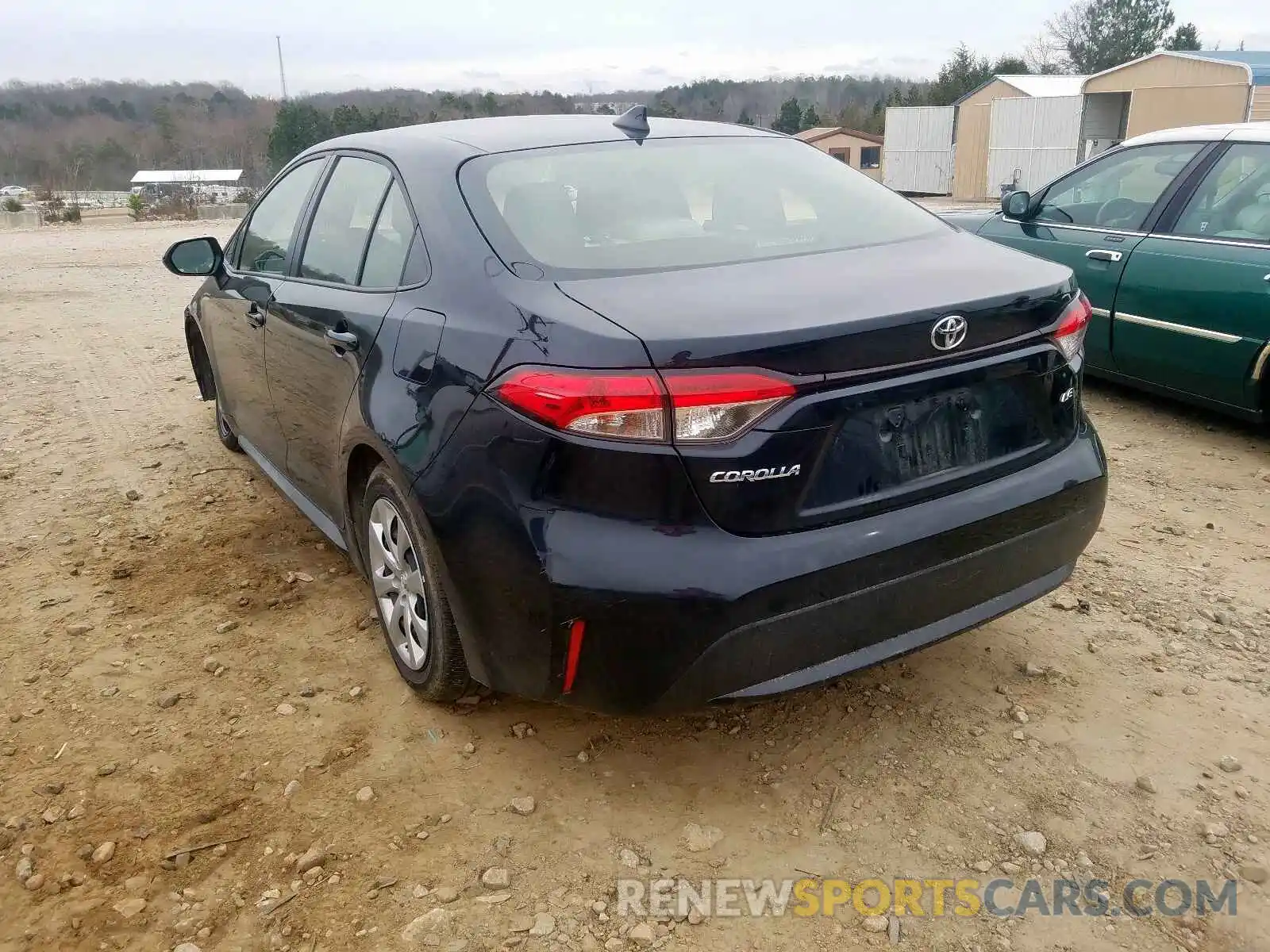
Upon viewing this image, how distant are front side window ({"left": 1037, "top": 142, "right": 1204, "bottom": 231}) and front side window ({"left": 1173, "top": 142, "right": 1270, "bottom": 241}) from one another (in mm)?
227

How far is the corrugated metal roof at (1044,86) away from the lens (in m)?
34.7

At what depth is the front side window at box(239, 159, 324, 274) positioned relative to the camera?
3.75 metres

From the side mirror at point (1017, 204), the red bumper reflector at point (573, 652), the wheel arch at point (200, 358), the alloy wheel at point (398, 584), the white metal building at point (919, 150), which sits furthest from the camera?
the white metal building at point (919, 150)

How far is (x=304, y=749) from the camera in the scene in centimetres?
282

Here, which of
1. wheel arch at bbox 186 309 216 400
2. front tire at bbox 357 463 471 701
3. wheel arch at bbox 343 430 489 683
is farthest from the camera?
wheel arch at bbox 186 309 216 400

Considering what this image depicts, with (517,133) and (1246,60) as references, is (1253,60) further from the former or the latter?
(517,133)

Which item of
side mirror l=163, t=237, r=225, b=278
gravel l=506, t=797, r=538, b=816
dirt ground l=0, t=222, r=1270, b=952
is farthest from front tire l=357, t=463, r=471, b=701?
side mirror l=163, t=237, r=225, b=278

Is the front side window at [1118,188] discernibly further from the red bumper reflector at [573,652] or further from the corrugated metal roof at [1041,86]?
the corrugated metal roof at [1041,86]

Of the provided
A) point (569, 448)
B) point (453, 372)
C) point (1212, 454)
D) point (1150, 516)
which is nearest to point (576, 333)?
point (569, 448)

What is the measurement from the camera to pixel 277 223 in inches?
157

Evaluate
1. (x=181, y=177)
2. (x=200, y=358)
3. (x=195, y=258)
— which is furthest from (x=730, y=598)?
(x=181, y=177)

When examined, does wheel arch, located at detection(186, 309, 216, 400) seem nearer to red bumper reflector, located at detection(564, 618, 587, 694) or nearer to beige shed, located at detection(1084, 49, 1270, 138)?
red bumper reflector, located at detection(564, 618, 587, 694)

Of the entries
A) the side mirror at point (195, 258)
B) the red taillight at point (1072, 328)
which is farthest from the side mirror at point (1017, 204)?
the side mirror at point (195, 258)

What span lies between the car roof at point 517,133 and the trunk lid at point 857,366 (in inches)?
35.1
